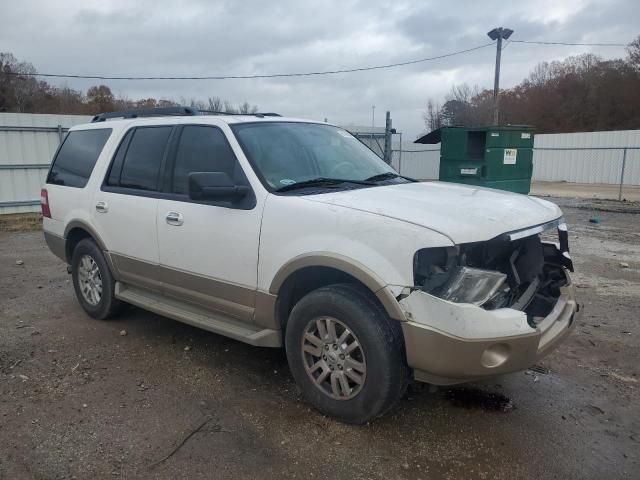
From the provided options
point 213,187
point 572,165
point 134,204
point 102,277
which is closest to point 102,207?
point 134,204

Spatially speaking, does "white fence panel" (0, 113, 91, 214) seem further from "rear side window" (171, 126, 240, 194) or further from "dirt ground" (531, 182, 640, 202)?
"dirt ground" (531, 182, 640, 202)

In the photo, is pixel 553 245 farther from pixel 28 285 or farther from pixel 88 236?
pixel 28 285

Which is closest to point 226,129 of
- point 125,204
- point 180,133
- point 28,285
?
point 180,133

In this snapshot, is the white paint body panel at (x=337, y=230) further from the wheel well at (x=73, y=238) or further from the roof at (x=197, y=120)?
the wheel well at (x=73, y=238)

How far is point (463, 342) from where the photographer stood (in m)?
2.79

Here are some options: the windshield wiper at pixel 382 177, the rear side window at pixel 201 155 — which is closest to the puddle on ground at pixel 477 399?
the windshield wiper at pixel 382 177

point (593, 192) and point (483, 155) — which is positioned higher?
point (483, 155)

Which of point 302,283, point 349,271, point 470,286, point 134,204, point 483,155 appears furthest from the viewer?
point 483,155

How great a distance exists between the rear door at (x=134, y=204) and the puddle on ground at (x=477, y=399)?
2496 millimetres

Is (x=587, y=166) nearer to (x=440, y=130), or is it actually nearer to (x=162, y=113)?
(x=440, y=130)

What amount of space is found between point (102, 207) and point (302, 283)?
7.58 feet

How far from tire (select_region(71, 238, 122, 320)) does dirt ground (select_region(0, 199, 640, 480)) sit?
0.17 metres

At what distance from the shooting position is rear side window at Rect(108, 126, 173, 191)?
447 centimetres

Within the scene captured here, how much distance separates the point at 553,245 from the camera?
3906mm
